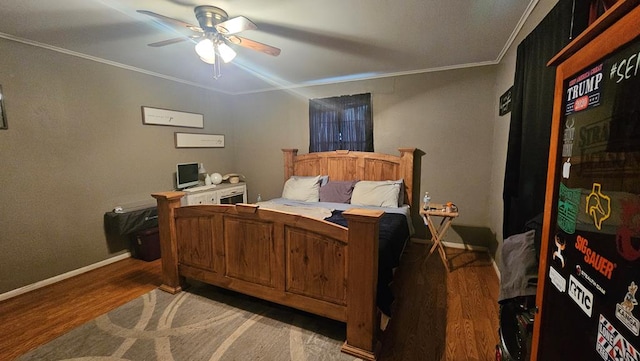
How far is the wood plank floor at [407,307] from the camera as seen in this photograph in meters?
1.76

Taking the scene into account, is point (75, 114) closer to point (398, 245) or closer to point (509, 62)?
point (398, 245)

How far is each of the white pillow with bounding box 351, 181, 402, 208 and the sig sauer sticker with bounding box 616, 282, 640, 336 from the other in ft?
8.72

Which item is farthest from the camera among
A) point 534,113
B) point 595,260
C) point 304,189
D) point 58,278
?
point 304,189

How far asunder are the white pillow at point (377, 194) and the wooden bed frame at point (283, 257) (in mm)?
1584

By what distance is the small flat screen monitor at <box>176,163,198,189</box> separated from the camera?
368 cm

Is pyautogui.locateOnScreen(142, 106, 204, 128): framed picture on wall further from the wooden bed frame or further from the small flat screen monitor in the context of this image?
the wooden bed frame

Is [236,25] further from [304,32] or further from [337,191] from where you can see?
[337,191]

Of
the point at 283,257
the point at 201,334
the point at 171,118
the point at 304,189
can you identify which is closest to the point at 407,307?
the point at 283,257

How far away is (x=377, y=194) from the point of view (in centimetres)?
328

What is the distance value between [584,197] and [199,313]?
94.2 inches

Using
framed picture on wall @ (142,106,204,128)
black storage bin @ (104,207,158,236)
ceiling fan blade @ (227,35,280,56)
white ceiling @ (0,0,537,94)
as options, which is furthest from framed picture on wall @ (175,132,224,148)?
ceiling fan blade @ (227,35,280,56)

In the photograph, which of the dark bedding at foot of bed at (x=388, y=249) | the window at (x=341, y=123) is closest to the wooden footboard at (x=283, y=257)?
the dark bedding at foot of bed at (x=388, y=249)

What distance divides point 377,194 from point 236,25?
2304 mm

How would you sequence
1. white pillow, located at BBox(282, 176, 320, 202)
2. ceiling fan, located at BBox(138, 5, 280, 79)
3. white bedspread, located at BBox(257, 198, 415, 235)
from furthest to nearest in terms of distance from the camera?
white pillow, located at BBox(282, 176, 320, 202)
white bedspread, located at BBox(257, 198, 415, 235)
ceiling fan, located at BBox(138, 5, 280, 79)
